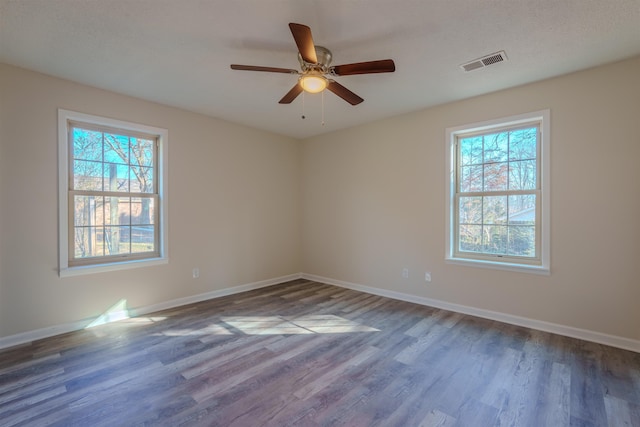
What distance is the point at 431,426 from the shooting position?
1.76 meters

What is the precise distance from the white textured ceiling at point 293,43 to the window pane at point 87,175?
0.89m

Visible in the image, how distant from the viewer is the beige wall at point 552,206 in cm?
273

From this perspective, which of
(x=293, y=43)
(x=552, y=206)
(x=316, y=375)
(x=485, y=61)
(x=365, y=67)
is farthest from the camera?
(x=552, y=206)

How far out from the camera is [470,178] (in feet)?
12.3

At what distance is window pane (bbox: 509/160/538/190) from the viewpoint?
10.8ft

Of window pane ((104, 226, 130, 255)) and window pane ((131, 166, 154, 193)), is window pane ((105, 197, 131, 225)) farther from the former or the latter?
window pane ((131, 166, 154, 193))

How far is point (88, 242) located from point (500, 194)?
486 cm

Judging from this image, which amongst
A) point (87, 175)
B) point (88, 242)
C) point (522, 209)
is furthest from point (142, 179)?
point (522, 209)

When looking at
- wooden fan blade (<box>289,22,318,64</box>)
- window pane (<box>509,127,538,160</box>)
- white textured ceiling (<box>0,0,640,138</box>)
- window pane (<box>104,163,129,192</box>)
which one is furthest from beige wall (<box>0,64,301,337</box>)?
window pane (<box>509,127,538,160</box>)

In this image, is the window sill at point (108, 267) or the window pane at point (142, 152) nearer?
the window sill at point (108, 267)

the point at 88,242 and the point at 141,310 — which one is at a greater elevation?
the point at 88,242

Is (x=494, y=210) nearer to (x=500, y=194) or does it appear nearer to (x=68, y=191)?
(x=500, y=194)

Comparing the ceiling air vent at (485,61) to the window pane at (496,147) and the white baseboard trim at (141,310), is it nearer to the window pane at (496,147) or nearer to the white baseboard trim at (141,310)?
the window pane at (496,147)

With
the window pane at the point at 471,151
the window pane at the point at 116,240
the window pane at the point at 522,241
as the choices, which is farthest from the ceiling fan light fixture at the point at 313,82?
the window pane at the point at 116,240
